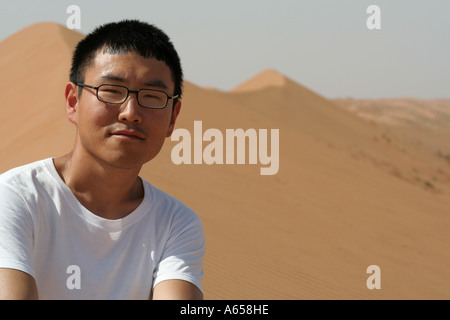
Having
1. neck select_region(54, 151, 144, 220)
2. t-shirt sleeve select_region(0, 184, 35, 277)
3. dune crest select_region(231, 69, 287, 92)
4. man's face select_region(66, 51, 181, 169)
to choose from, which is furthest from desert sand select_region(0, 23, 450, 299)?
dune crest select_region(231, 69, 287, 92)

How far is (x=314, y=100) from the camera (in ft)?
109

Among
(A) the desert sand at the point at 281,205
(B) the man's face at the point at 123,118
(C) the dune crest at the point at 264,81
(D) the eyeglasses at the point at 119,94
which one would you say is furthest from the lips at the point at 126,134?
(C) the dune crest at the point at 264,81

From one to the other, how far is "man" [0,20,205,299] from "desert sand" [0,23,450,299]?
553 cm

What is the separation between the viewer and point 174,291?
8.01 feet

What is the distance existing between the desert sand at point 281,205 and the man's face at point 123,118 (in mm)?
5692

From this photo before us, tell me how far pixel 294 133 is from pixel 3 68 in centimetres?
978

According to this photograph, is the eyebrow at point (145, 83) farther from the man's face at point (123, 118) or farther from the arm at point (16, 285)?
the arm at point (16, 285)

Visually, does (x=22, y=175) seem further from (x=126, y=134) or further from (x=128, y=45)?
(x=128, y=45)

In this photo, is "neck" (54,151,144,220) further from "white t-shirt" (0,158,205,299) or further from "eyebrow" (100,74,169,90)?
"eyebrow" (100,74,169,90)

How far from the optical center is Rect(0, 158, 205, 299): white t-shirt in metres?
2.25

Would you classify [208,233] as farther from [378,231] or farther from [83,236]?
[83,236]

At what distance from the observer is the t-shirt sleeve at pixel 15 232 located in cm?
216

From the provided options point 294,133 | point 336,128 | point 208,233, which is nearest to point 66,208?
point 208,233

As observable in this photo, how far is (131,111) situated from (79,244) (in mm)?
527
